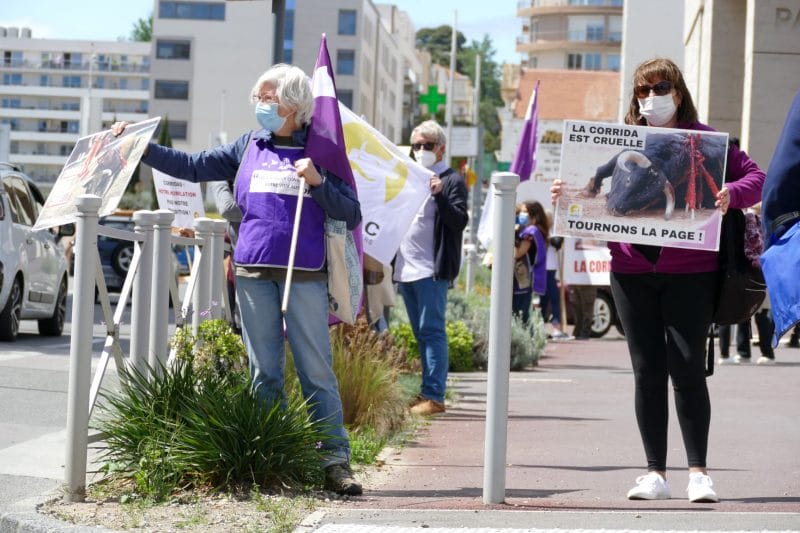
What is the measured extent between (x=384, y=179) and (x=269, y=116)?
3.15m

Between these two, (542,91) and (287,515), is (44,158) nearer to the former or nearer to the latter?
(542,91)

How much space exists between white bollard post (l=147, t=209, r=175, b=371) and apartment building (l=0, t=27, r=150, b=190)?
154758 millimetres

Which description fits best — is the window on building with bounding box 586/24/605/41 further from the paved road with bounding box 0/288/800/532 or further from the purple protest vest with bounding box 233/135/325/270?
the purple protest vest with bounding box 233/135/325/270

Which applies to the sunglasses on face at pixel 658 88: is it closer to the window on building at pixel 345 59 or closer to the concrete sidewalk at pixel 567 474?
the concrete sidewalk at pixel 567 474

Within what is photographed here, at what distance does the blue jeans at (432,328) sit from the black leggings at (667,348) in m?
3.65

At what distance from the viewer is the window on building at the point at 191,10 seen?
329 ft

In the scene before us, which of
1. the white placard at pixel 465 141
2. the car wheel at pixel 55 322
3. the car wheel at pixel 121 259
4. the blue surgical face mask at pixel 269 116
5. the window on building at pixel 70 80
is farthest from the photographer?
the window on building at pixel 70 80

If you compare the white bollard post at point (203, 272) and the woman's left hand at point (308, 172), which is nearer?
the woman's left hand at point (308, 172)

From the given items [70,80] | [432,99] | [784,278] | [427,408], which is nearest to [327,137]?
[784,278]

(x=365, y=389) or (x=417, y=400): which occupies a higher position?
(x=365, y=389)

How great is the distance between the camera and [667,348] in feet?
21.0

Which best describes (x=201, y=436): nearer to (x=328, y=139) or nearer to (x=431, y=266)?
(x=328, y=139)

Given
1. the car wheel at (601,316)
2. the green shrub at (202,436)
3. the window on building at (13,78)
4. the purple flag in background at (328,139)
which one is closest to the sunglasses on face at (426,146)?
the purple flag in background at (328,139)

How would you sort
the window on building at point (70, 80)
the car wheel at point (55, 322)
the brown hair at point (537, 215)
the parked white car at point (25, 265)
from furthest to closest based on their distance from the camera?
the window on building at point (70, 80) < the brown hair at point (537, 215) < the car wheel at point (55, 322) < the parked white car at point (25, 265)
